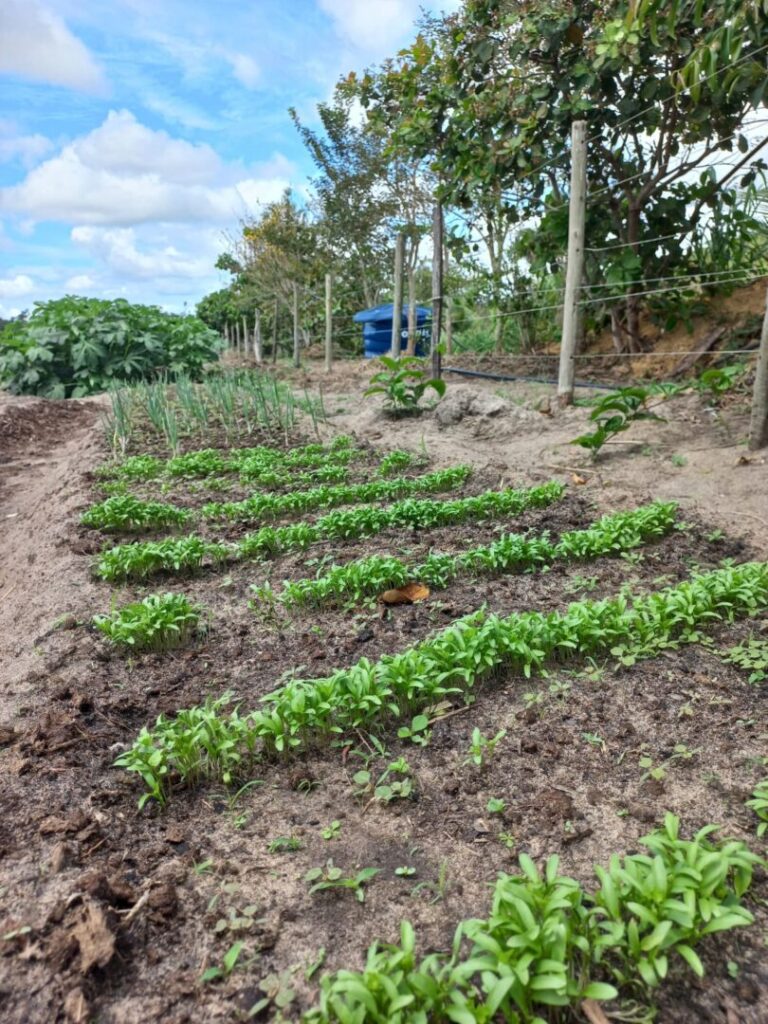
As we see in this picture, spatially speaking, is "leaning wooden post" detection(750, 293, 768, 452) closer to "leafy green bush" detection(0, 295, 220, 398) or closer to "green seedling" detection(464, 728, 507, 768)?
"green seedling" detection(464, 728, 507, 768)

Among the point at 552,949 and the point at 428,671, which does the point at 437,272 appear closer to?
the point at 428,671

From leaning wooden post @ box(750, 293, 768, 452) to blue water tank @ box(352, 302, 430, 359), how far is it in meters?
10.2

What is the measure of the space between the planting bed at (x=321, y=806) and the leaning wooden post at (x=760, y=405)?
2.09m

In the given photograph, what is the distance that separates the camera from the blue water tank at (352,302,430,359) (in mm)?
14750

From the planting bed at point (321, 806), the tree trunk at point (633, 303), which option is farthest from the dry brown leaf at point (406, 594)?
the tree trunk at point (633, 303)

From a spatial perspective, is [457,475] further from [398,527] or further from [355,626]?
[355,626]

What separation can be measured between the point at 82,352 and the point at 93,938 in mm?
12581

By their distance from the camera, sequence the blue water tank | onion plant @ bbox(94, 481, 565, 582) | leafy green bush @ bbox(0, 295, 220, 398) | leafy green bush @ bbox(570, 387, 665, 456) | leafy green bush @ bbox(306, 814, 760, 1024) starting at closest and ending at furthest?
leafy green bush @ bbox(306, 814, 760, 1024) → onion plant @ bbox(94, 481, 565, 582) → leafy green bush @ bbox(570, 387, 665, 456) → leafy green bush @ bbox(0, 295, 220, 398) → the blue water tank

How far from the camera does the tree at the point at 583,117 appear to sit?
253 inches

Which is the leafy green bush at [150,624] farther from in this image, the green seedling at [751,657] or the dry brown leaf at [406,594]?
the green seedling at [751,657]

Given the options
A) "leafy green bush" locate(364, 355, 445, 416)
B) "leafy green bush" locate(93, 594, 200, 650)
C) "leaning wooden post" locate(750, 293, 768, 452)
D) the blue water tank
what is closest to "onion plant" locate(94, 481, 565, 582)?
"leafy green bush" locate(93, 594, 200, 650)

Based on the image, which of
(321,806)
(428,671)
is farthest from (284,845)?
(428,671)

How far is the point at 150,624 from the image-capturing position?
2.91 m

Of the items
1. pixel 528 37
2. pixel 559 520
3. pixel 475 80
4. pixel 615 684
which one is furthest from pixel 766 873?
pixel 475 80
